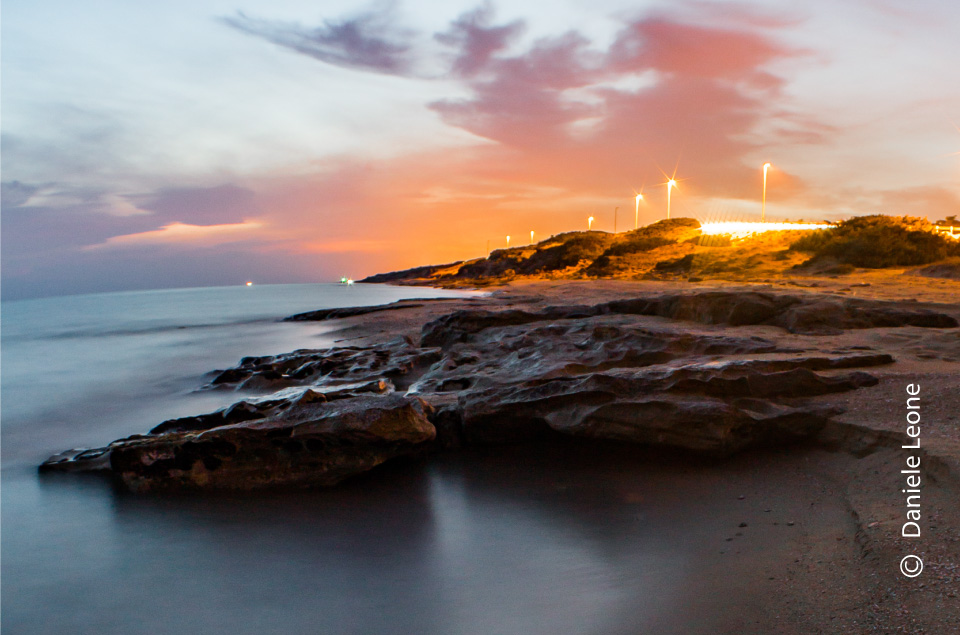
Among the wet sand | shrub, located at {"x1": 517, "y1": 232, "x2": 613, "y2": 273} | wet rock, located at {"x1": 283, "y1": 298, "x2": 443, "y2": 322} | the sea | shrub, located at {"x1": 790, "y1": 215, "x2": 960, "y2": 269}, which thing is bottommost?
the sea

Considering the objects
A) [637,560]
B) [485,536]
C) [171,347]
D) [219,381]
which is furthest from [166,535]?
[171,347]

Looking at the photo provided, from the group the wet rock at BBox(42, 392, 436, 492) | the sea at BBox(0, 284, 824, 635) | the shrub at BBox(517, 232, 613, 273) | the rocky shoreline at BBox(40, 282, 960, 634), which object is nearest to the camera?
the rocky shoreline at BBox(40, 282, 960, 634)

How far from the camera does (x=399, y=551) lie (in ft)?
13.0

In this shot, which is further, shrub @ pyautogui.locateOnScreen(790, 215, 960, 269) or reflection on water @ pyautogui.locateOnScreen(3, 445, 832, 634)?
shrub @ pyautogui.locateOnScreen(790, 215, 960, 269)

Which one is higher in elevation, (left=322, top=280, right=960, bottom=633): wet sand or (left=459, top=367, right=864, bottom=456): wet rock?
(left=459, top=367, right=864, bottom=456): wet rock

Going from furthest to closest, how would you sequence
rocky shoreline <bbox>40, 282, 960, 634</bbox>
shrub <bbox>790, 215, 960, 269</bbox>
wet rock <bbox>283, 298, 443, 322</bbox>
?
wet rock <bbox>283, 298, 443, 322</bbox> < shrub <bbox>790, 215, 960, 269</bbox> < rocky shoreline <bbox>40, 282, 960, 634</bbox>

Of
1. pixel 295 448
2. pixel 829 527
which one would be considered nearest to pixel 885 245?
pixel 829 527

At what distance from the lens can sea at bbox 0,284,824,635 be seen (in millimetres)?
3182

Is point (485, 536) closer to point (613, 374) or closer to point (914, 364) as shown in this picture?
point (613, 374)

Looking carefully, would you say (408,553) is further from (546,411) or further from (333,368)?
(333,368)

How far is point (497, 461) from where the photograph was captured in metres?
5.17

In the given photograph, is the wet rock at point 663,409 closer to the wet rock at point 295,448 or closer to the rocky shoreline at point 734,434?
the rocky shoreline at point 734,434

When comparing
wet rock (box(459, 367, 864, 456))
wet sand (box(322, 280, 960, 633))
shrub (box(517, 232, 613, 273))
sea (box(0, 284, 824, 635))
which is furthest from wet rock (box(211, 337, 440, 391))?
shrub (box(517, 232, 613, 273))

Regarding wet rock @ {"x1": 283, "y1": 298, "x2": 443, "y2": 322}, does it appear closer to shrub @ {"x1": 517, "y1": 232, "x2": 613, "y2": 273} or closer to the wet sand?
the wet sand
